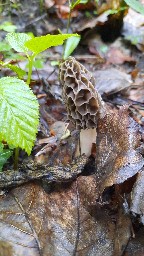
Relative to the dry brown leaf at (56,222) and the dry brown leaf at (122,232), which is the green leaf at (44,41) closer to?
the dry brown leaf at (56,222)

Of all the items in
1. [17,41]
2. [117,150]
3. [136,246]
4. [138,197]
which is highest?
[17,41]

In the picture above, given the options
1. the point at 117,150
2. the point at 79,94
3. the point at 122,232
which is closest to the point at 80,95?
the point at 79,94

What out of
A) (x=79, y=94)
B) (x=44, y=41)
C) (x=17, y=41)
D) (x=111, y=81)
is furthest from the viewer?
(x=111, y=81)

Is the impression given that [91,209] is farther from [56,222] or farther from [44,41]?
[44,41]

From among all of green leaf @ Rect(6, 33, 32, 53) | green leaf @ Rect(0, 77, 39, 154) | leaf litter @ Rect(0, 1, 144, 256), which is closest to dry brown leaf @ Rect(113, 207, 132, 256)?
leaf litter @ Rect(0, 1, 144, 256)

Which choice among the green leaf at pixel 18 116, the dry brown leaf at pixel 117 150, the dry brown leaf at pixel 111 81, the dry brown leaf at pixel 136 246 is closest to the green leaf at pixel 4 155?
the green leaf at pixel 18 116

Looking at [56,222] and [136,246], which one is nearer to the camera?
[136,246]

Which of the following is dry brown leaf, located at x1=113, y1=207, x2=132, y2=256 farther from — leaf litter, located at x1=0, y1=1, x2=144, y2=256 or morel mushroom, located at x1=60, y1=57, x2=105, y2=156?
morel mushroom, located at x1=60, y1=57, x2=105, y2=156
